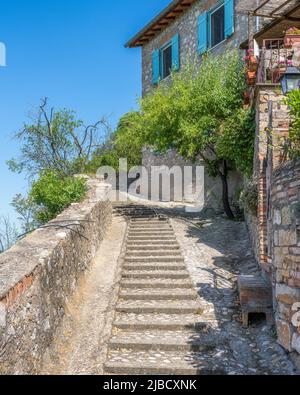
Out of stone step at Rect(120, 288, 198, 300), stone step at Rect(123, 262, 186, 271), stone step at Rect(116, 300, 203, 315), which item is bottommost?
stone step at Rect(116, 300, 203, 315)

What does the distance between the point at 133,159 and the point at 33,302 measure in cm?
1617

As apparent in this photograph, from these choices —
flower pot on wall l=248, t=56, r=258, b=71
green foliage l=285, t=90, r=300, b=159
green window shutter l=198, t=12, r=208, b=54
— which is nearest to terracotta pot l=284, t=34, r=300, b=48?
flower pot on wall l=248, t=56, r=258, b=71

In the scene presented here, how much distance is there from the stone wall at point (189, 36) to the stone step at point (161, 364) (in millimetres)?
10815

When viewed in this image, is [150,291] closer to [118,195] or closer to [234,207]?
[234,207]

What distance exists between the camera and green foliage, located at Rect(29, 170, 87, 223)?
1034cm

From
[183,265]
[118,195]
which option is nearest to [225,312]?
[183,265]

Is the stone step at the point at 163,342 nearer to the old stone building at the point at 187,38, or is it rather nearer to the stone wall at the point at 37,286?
the stone wall at the point at 37,286

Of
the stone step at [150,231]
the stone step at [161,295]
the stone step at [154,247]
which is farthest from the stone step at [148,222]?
the stone step at [161,295]

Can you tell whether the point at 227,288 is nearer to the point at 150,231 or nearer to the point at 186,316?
the point at 186,316

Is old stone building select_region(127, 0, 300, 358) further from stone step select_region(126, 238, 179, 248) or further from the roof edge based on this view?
stone step select_region(126, 238, 179, 248)

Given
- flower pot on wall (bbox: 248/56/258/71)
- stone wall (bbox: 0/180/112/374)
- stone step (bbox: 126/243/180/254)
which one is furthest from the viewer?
flower pot on wall (bbox: 248/56/258/71)

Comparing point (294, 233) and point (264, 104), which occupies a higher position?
point (264, 104)

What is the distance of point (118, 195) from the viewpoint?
16719 mm

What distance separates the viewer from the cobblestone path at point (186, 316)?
5219 millimetres
